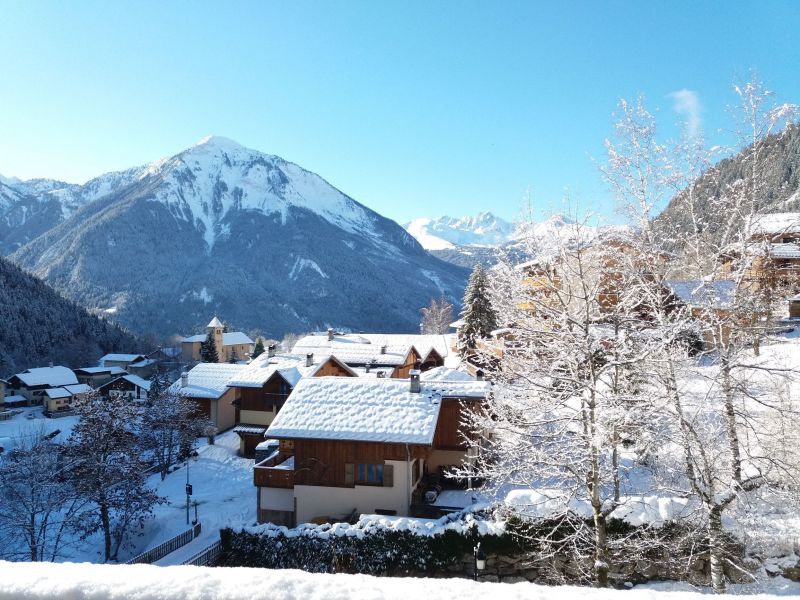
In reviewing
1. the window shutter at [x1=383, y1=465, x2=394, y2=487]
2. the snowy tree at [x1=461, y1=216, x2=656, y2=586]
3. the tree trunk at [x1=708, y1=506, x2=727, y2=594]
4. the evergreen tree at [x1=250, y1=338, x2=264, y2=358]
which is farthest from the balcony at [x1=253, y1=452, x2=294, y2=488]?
the evergreen tree at [x1=250, y1=338, x2=264, y2=358]

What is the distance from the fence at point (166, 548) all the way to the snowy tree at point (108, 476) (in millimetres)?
3001

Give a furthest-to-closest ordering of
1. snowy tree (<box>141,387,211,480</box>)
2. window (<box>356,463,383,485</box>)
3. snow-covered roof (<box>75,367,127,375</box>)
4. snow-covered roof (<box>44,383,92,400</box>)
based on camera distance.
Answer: snow-covered roof (<box>75,367,127,375</box>) < snow-covered roof (<box>44,383,92,400</box>) < snowy tree (<box>141,387,211,480</box>) < window (<box>356,463,383,485</box>)

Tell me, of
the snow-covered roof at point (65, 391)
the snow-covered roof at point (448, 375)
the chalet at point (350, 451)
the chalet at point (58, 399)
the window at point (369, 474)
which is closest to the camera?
the chalet at point (350, 451)

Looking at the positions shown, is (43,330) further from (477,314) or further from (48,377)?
(477,314)

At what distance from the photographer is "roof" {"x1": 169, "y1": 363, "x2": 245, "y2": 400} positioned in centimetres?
4169

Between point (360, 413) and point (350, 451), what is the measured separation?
5.56ft

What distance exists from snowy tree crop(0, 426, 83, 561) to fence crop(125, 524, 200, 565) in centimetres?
501

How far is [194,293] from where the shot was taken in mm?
197500

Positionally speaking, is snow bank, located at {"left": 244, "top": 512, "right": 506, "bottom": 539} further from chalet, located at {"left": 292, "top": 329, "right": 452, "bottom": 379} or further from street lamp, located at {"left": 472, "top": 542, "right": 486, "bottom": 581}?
chalet, located at {"left": 292, "top": 329, "right": 452, "bottom": 379}

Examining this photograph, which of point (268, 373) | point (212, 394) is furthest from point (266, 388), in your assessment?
point (212, 394)

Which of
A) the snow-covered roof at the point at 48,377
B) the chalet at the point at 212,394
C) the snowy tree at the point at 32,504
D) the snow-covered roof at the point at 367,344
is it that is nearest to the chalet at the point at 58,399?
the snow-covered roof at the point at 48,377

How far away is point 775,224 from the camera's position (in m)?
8.90

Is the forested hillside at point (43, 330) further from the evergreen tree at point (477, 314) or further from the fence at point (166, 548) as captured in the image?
the evergreen tree at point (477, 314)

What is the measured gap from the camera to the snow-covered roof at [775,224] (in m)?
8.68
